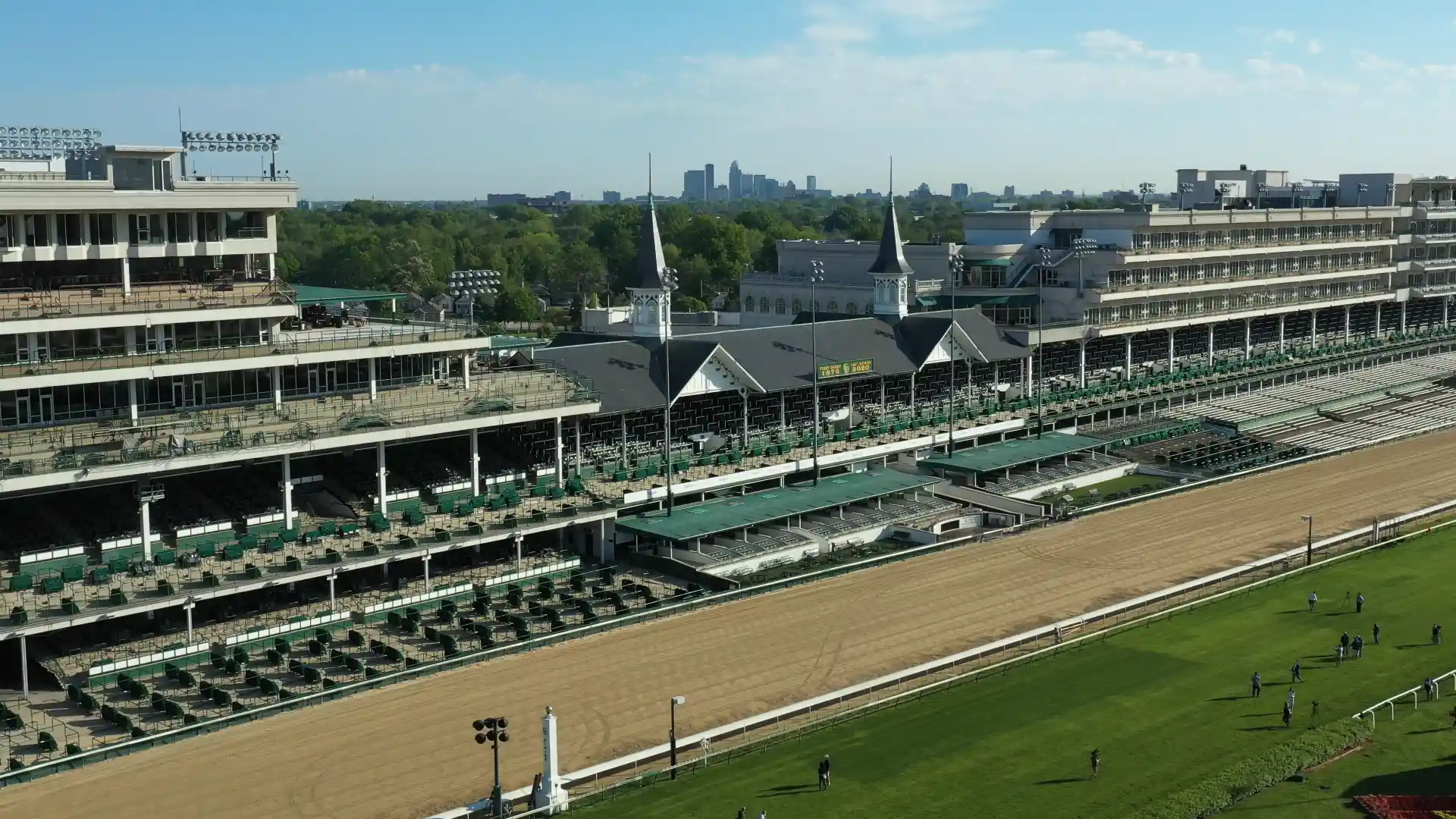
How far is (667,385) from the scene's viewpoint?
232ft

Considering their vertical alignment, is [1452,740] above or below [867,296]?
below

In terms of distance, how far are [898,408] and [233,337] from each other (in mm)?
40369

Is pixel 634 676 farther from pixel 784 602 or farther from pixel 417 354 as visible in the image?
pixel 417 354

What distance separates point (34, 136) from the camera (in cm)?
6706

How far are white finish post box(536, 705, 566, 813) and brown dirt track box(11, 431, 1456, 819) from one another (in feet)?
6.03

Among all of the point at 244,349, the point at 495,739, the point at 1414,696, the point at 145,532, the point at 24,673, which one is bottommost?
the point at 1414,696

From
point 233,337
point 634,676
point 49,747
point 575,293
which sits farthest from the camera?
point 575,293

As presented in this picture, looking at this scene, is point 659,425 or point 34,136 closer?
point 34,136

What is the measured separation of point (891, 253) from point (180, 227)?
44957mm

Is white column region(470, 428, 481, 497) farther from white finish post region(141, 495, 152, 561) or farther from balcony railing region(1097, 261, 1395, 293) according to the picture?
balcony railing region(1097, 261, 1395, 293)

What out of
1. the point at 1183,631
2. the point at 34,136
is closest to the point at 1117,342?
the point at 1183,631

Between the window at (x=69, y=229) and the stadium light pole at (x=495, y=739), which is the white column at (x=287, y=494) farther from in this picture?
the stadium light pole at (x=495, y=739)

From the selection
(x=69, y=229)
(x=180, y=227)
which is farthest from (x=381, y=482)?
(x=69, y=229)

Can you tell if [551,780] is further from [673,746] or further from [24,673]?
[24,673]
